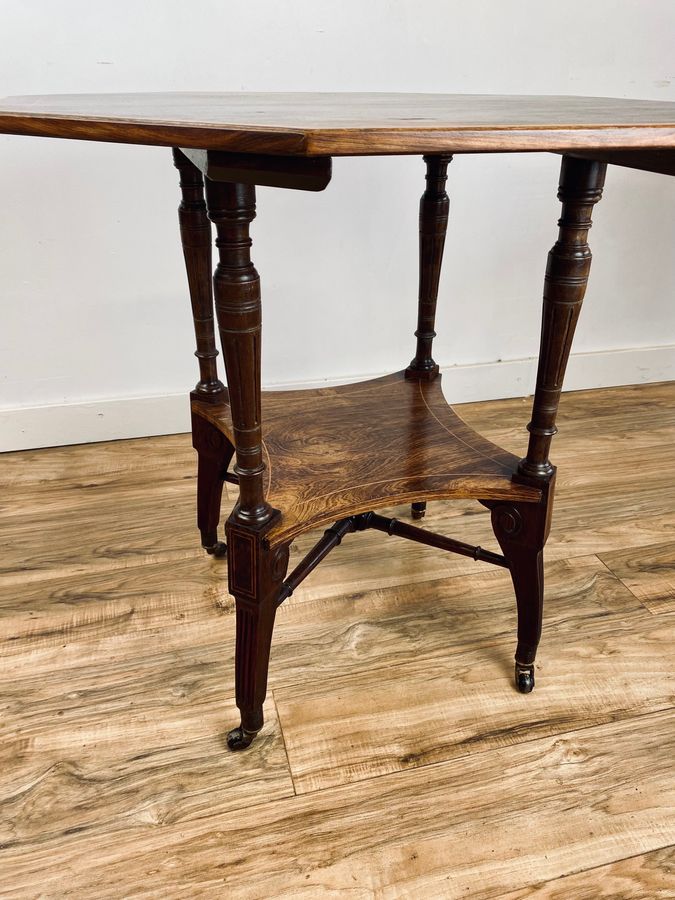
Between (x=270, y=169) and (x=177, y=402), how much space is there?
4.40ft

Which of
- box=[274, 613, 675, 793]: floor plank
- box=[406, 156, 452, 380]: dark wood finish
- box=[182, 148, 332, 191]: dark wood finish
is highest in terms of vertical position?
box=[182, 148, 332, 191]: dark wood finish

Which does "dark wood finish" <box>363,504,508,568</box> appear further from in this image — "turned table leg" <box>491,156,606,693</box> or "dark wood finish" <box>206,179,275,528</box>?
"dark wood finish" <box>206,179,275,528</box>

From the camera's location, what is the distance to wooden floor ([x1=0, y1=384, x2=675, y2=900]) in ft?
3.06

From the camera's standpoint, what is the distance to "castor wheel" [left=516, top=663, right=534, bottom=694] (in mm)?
1188

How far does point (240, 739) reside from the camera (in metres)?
1.08

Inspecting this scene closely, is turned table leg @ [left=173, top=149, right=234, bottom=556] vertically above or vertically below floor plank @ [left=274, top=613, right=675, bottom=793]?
above

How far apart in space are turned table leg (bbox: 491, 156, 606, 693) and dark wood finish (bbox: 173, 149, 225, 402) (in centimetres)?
55

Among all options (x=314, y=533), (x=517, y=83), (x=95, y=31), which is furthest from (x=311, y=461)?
(x=517, y=83)

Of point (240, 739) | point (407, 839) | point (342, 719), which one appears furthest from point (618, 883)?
point (240, 739)

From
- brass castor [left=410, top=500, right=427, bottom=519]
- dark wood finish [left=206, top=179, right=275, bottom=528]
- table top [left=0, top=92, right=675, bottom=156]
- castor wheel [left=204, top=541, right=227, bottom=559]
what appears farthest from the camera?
brass castor [left=410, top=500, right=427, bottom=519]

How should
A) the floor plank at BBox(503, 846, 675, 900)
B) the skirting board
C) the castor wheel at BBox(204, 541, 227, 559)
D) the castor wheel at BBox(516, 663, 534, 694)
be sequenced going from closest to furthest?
the floor plank at BBox(503, 846, 675, 900)
the castor wheel at BBox(516, 663, 534, 694)
the castor wheel at BBox(204, 541, 227, 559)
the skirting board

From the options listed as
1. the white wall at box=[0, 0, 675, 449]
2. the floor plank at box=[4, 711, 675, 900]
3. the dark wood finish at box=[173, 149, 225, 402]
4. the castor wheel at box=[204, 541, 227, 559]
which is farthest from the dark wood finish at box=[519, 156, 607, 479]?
the white wall at box=[0, 0, 675, 449]

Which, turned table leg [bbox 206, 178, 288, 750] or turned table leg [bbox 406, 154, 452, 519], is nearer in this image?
turned table leg [bbox 206, 178, 288, 750]

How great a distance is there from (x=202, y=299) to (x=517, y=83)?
1.14m
